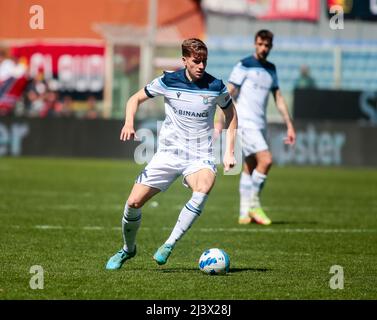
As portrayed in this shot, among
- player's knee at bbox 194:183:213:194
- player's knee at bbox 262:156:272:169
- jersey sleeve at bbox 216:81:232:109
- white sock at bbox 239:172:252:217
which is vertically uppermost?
jersey sleeve at bbox 216:81:232:109

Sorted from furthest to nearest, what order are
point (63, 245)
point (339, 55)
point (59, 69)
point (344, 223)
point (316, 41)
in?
point (59, 69) → point (316, 41) → point (339, 55) → point (344, 223) → point (63, 245)

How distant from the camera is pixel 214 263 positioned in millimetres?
9547

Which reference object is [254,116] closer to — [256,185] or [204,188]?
[256,185]

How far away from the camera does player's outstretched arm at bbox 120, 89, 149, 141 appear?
930cm

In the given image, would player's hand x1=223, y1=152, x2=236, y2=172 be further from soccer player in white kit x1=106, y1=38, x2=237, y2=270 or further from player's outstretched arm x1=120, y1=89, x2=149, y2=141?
player's outstretched arm x1=120, y1=89, x2=149, y2=141

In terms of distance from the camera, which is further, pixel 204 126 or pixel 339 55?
pixel 339 55

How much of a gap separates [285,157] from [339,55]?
5237 millimetres

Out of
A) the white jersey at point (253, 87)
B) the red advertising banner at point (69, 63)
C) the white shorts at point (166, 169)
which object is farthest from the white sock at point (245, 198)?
the red advertising banner at point (69, 63)

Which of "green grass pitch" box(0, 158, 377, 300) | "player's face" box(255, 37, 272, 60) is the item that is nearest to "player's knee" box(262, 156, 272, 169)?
"green grass pitch" box(0, 158, 377, 300)
